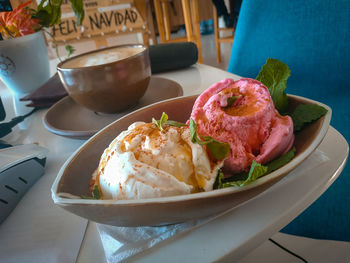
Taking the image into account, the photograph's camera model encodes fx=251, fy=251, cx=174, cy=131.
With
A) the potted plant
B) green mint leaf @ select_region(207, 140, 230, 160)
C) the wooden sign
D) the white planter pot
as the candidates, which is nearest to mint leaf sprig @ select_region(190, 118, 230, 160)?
green mint leaf @ select_region(207, 140, 230, 160)

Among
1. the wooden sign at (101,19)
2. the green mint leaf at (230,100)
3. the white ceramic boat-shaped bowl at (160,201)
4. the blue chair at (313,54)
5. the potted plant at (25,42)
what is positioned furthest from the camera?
the wooden sign at (101,19)

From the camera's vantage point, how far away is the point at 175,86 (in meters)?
0.58

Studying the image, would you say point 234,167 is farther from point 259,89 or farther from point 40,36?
point 40,36

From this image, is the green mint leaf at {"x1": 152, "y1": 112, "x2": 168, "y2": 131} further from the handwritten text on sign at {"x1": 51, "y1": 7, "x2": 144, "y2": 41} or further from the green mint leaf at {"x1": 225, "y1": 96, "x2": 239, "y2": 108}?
the handwritten text on sign at {"x1": 51, "y1": 7, "x2": 144, "y2": 41}

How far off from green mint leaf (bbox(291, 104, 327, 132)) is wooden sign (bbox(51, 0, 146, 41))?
1535mm

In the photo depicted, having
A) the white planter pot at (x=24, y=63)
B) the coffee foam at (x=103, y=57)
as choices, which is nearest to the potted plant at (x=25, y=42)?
the white planter pot at (x=24, y=63)

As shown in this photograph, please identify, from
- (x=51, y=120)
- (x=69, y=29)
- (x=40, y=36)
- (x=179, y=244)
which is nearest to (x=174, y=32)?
(x=69, y=29)

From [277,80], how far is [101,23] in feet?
5.16

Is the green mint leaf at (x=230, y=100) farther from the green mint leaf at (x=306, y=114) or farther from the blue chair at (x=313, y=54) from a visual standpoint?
the blue chair at (x=313, y=54)

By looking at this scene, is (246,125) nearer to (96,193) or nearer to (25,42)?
(96,193)

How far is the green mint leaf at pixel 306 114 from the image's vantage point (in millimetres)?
286

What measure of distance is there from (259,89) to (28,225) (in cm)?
33

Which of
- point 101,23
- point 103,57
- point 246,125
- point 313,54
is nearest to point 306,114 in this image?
point 246,125

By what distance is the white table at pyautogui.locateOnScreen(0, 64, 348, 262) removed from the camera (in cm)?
23
